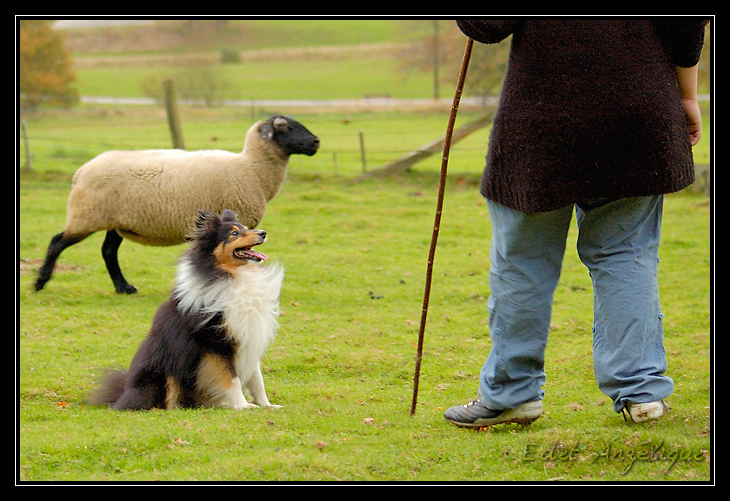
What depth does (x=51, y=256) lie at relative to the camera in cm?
998

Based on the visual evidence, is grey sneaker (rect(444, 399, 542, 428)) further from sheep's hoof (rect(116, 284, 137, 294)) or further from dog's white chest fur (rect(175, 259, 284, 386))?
sheep's hoof (rect(116, 284, 137, 294))

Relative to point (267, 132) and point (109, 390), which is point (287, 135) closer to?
point (267, 132)

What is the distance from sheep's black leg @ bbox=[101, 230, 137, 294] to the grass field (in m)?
0.15

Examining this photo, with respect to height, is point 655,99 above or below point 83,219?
above

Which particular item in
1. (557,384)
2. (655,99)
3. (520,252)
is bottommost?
(557,384)

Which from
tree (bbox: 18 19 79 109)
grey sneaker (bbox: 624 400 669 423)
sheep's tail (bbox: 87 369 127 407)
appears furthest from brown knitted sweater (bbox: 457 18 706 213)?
tree (bbox: 18 19 79 109)

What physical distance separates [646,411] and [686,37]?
2.01 metres

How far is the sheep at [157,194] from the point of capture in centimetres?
956

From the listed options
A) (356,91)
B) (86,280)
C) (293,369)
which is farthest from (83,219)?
(356,91)

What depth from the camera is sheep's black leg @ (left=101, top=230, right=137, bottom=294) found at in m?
10.0

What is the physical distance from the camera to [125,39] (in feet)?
201

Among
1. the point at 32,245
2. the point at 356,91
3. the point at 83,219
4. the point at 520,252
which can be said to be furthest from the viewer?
the point at 356,91

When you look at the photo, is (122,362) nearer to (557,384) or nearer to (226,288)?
(226,288)

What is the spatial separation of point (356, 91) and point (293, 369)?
38.2m
